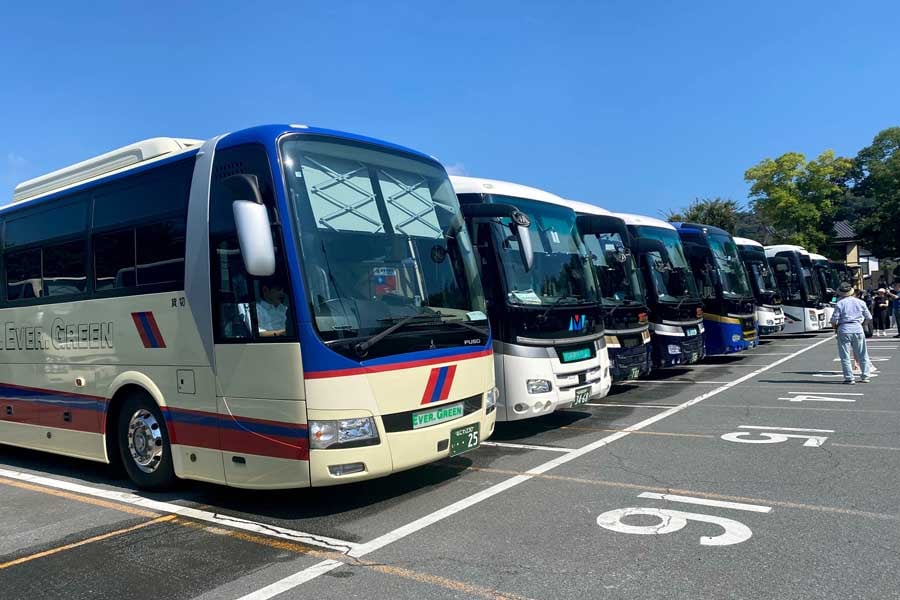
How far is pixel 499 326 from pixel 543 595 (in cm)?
Answer: 450

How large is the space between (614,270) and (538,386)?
14.7ft

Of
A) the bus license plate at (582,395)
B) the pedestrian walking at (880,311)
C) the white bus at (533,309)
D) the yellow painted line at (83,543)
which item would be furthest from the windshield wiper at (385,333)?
the pedestrian walking at (880,311)

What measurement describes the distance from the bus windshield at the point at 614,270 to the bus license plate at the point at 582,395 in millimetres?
2937

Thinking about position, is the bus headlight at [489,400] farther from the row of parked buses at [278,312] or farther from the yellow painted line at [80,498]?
the yellow painted line at [80,498]

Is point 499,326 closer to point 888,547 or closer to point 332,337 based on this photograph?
point 332,337

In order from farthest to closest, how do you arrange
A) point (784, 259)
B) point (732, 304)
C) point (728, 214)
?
point (728, 214)
point (784, 259)
point (732, 304)

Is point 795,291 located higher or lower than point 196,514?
higher

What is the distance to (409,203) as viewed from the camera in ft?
21.5

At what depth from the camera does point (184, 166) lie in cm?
660

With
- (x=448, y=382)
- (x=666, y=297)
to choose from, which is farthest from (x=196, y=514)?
(x=666, y=297)

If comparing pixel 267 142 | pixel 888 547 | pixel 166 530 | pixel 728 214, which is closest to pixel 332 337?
pixel 267 142

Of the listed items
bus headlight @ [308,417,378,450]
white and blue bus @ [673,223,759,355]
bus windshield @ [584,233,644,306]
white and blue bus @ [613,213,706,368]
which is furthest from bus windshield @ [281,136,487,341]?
white and blue bus @ [673,223,759,355]

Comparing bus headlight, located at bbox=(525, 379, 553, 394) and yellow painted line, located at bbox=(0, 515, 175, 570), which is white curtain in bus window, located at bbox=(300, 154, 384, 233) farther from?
bus headlight, located at bbox=(525, 379, 553, 394)

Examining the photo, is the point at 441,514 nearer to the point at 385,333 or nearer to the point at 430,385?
the point at 430,385
